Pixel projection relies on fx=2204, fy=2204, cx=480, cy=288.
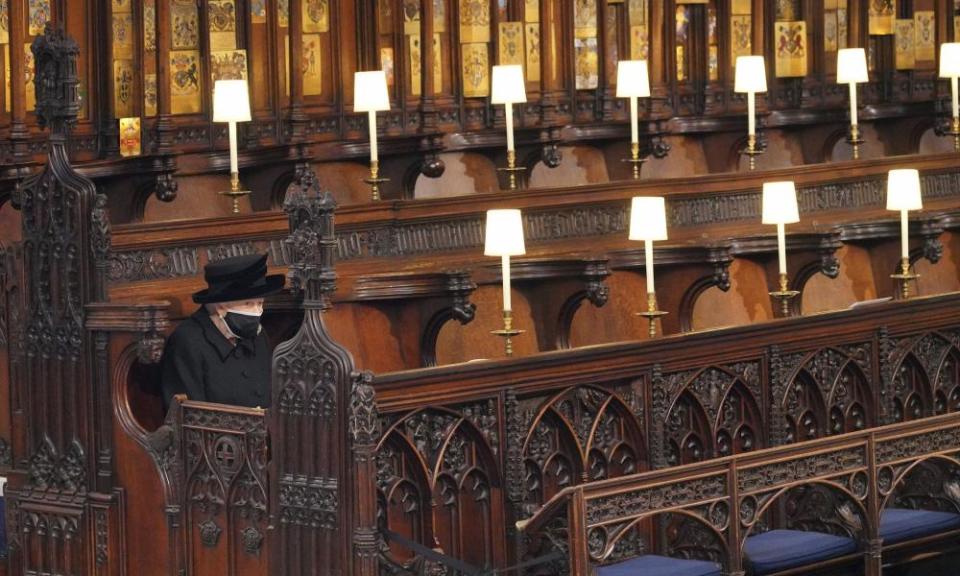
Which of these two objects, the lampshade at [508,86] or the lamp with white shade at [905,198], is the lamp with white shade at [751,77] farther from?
the lamp with white shade at [905,198]

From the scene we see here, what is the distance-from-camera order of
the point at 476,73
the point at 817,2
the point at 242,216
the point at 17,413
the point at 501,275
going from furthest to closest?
the point at 817,2
the point at 476,73
the point at 501,275
the point at 242,216
the point at 17,413

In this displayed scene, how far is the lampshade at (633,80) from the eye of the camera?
44.0 feet

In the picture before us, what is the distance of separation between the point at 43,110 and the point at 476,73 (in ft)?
18.3

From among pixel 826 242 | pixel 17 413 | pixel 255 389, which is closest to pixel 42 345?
pixel 17 413

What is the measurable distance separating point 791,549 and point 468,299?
2.51m

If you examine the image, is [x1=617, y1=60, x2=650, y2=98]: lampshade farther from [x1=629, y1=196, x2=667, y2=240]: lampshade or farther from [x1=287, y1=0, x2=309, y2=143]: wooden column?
[x1=629, y1=196, x2=667, y2=240]: lampshade

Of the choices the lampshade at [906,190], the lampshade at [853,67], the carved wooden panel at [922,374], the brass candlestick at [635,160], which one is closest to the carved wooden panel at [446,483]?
the carved wooden panel at [922,374]

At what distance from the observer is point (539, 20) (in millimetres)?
14336

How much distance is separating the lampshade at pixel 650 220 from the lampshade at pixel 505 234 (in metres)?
0.76

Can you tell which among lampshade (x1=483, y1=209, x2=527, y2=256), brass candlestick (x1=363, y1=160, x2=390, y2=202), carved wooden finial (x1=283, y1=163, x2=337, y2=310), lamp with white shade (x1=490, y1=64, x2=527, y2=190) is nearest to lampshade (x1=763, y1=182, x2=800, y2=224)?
lampshade (x1=483, y1=209, x2=527, y2=256)

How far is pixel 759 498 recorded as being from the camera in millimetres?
7855

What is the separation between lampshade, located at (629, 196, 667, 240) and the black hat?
275cm

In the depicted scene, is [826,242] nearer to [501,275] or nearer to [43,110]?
[501,275]

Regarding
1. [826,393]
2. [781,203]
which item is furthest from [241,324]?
[781,203]
